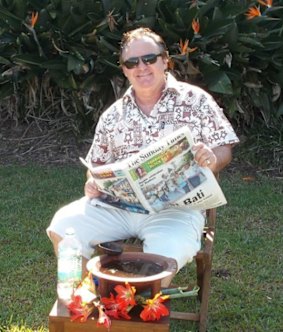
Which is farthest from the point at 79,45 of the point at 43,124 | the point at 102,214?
the point at 102,214

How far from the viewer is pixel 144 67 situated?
10.9ft

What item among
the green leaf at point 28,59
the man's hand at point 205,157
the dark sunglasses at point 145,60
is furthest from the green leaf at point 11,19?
the man's hand at point 205,157

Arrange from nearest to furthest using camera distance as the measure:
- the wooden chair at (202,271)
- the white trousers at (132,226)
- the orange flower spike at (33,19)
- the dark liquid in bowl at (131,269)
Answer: the dark liquid in bowl at (131,269) < the white trousers at (132,226) < the wooden chair at (202,271) < the orange flower spike at (33,19)

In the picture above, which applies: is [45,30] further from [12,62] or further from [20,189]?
[20,189]

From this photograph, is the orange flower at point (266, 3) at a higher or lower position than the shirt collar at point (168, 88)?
higher

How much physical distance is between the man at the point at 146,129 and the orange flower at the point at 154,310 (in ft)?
2.16

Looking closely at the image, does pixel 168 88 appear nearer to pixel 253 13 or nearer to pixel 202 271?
pixel 202 271

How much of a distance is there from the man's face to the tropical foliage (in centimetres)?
228

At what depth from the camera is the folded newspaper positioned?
9.66 feet

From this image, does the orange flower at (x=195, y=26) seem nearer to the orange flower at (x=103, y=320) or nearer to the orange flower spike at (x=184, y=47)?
the orange flower spike at (x=184, y=47)

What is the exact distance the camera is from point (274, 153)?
5883mm

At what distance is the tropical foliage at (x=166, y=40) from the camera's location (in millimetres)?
5660

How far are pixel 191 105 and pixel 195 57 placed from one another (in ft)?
7.98

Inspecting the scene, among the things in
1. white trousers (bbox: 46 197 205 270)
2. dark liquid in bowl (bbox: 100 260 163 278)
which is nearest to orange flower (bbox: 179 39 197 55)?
white trousers (bbox: 46 197 205 270)
